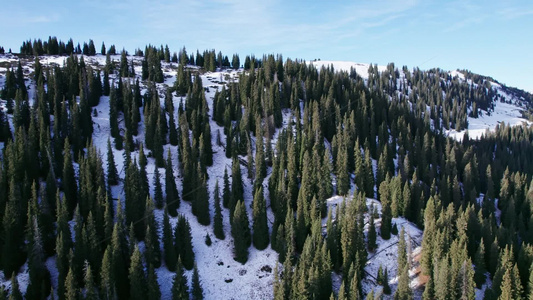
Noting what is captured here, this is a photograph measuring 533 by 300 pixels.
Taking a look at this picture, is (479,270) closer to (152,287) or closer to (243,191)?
(243,191)

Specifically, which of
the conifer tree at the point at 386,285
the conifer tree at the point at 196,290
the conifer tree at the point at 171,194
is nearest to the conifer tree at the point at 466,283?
the conifer tree at the point at 386,285

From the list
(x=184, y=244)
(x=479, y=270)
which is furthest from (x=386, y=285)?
(x=184, y=244)

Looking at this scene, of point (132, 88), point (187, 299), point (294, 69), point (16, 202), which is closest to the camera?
point (187, 299)

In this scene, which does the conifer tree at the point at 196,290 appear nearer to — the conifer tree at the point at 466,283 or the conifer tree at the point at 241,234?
the conifer tree at the point at 241,234

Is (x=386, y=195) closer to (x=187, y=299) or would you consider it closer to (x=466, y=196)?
(x=466, y=196)

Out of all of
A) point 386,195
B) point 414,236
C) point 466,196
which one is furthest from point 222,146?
point 466,196

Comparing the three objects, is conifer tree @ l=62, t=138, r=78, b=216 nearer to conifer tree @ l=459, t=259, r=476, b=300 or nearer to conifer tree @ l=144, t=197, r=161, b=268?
conifer tree @ l=144, t=197, r=161, b=268
